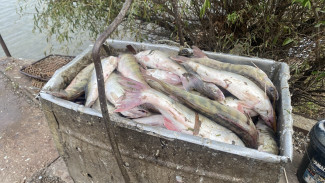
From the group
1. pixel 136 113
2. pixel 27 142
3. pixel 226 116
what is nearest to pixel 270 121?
pixel 226 116

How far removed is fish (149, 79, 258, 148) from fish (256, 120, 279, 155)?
0.19 feet

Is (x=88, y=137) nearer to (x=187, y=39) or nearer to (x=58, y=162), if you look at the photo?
(x=58, y=162)

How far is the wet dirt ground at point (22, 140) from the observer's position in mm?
2953

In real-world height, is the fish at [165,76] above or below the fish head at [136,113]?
above

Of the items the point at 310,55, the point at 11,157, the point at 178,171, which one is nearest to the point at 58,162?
the point at 11,157

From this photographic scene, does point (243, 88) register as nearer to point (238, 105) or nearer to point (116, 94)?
point (238, 105)

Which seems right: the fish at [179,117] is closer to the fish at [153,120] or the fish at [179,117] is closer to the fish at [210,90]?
the fish at [153,120]

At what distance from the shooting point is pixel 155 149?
5.29ft

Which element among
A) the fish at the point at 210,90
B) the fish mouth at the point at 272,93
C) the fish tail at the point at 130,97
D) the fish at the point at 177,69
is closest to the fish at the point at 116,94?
the fish tail at the point at 130,97

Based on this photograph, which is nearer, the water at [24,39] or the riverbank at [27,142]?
the riverbank at [27,142]

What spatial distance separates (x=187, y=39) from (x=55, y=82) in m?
2.80

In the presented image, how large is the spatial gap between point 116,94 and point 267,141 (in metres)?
1.20

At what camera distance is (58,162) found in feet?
9.77

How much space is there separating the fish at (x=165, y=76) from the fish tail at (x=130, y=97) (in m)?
0.39
